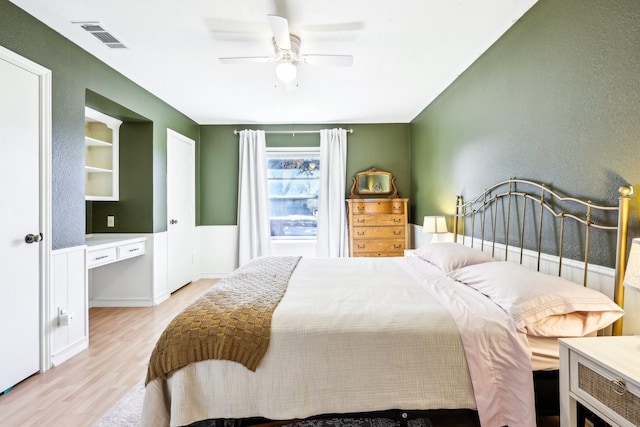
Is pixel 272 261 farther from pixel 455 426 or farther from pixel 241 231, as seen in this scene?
pixel 241 231

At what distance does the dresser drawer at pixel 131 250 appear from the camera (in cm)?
349

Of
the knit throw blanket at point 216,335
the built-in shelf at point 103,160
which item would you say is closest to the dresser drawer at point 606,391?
the knit throw blanket at point 216,335

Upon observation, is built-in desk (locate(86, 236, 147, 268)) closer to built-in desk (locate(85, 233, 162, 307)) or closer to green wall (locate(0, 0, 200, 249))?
built-in desk (locate(85, 233, 162, 307))

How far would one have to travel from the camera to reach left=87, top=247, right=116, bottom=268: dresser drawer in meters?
3.04

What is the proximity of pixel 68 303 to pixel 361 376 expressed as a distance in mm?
2479

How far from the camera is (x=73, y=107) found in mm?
2676

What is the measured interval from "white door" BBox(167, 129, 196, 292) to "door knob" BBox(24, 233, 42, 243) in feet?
6.60

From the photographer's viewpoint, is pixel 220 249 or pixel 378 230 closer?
pixel 378 230

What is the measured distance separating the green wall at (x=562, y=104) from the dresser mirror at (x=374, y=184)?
187 centimetres

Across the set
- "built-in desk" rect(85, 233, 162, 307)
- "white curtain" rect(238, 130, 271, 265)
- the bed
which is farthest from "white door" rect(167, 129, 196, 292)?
the bed

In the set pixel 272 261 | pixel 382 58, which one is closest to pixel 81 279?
pixel 272 261

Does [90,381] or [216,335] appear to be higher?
[216,335]

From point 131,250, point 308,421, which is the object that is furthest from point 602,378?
point 131,250

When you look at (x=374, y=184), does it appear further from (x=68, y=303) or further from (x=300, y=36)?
(x=68, y=303)
